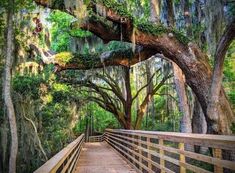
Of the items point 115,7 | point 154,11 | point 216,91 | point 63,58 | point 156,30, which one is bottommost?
point 216,91

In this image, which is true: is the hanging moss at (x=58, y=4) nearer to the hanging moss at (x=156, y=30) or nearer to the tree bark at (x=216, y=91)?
the hanging moss at (x=156, y=30)

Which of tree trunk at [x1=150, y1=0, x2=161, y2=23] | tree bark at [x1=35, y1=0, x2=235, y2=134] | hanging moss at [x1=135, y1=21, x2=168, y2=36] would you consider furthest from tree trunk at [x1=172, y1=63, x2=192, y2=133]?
hanging moss at [x1=135, y1=21, x2=168, y2=36]

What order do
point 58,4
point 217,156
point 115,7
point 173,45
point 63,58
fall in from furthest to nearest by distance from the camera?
point 63,58
point 173,45
point 115,7
point 58,4
point 217,156

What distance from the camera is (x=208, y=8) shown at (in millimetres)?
8992

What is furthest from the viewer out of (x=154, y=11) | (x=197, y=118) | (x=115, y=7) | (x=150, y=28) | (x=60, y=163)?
(x=197, y=118)

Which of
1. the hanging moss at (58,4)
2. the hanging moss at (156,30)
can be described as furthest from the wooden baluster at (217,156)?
the hanging moss at (58,4)

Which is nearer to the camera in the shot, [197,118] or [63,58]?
[63,58]

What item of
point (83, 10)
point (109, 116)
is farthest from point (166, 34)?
point (109, 116)

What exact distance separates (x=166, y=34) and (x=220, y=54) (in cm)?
185

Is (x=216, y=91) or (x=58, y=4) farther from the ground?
(x=58, y=4)

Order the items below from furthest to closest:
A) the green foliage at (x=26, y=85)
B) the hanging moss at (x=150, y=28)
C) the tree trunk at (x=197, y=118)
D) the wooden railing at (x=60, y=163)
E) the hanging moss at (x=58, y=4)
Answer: the green foliage at (x=26, y=85), the tree trunk at (x=197, y=118), the hanging moss at (x=150, y=28), the hanging moss at (x=58, y=4), the wooden railing at (x=60, y=163)

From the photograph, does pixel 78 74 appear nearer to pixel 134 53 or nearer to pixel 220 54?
pixel 134 53

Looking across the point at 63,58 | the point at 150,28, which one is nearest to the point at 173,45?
the point at 150,28

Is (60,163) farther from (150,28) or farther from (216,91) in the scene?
(150,28)
